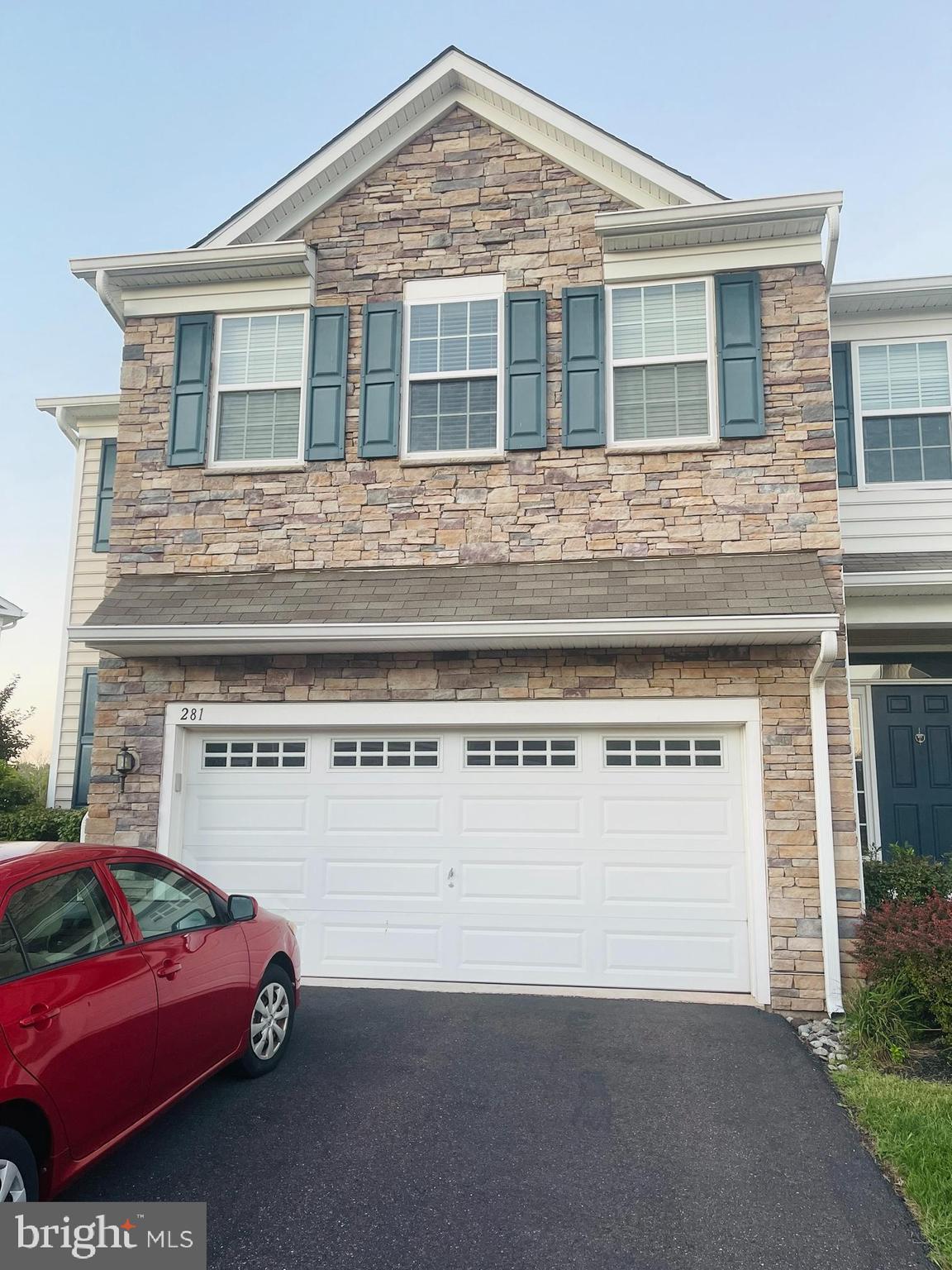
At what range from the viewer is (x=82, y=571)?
1256 cm

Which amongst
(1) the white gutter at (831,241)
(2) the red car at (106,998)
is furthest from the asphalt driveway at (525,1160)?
(1) the white gutter at (831,241)

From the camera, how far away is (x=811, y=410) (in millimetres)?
7895

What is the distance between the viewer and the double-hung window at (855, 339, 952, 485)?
9469 millimetres

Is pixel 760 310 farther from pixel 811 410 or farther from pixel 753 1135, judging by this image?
pixel 753 1135

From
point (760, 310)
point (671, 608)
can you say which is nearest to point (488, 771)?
point (671, 608)

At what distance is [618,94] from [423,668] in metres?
10.4

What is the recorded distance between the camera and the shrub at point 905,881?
7383mm

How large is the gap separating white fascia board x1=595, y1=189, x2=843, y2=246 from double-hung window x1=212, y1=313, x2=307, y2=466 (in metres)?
3.18

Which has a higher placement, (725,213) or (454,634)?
(725,213)

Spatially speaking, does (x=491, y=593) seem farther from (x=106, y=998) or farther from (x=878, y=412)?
(x=878, y=412)

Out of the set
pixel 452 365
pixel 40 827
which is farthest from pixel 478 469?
pixel 40 827

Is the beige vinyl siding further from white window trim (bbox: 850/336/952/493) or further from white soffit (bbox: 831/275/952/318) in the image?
white soffit (bbox: 831/275/952/318)

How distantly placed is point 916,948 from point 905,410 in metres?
5.98
